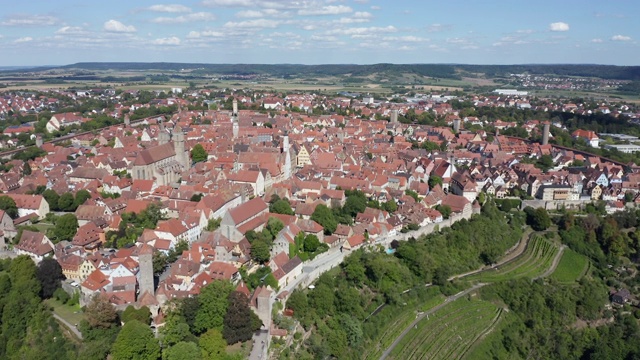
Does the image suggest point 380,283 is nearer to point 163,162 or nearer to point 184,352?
point 184,352

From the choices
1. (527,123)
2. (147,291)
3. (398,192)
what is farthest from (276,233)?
(527,123)

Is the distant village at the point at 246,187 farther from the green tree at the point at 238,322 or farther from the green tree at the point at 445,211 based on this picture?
the green tree at the point at 238,322

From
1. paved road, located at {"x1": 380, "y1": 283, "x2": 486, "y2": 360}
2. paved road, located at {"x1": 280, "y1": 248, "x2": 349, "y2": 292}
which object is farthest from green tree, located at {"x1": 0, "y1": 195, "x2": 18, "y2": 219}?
paved road, located at {"x1": 380, "y1": 283, "x2": 486, "y2": 360}

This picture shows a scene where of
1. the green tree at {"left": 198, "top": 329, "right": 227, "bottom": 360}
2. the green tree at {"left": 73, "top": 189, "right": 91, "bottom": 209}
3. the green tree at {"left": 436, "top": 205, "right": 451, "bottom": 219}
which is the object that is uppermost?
the green tree at {"left": 73, "top": 189, "right": 91, "bottom": 209}

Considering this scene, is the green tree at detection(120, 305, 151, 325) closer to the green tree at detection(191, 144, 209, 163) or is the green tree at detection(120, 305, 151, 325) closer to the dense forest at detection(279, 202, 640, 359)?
the dense forest at detection(279, 202, 640, 359)

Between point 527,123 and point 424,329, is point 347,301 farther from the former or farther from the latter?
point 527,123

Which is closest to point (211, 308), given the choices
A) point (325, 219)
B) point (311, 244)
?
point (311, 244)

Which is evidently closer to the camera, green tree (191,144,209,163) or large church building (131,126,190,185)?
large church building (131,126,190,185)
